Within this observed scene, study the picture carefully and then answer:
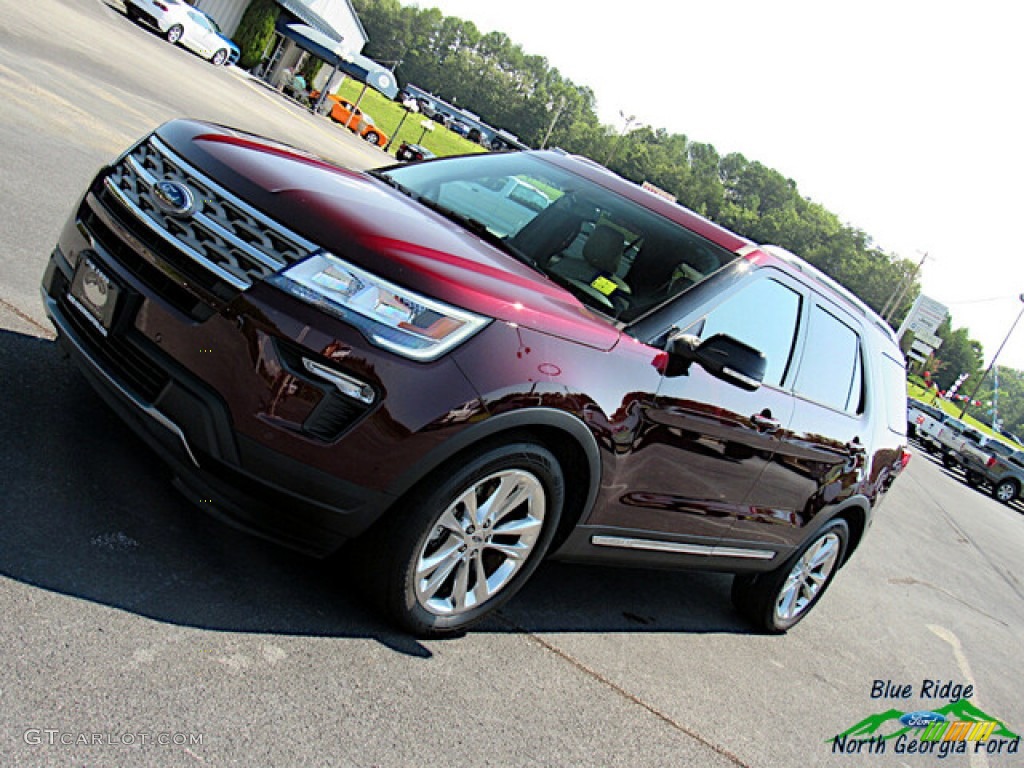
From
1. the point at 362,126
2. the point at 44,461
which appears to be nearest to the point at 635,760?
the point at 44,461

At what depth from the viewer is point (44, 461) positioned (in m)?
3.62

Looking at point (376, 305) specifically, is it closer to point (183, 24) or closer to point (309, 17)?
point (183, 24)

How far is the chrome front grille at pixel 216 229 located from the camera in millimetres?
3100

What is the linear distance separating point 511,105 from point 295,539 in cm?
18451

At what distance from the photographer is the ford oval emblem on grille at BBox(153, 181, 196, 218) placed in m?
3.27

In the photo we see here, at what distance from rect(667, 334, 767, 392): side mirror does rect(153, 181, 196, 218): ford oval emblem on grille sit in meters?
1.92

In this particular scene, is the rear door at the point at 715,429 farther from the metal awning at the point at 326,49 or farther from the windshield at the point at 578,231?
the metal awning at the point at 326,49

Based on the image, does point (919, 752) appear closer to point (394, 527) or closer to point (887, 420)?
point (887, 420)

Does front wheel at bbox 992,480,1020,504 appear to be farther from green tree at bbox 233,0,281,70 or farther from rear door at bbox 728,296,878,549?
green tree at bbox 233,0,281,70

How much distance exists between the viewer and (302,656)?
3188mm

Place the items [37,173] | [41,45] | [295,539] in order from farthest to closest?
[41,45] < [37,173] < [295,539]

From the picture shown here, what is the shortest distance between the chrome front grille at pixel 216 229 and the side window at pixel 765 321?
187 cm

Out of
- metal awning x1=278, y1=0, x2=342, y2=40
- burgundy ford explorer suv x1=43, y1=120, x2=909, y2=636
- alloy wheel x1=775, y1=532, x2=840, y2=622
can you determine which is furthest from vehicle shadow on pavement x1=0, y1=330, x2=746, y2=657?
metal awning x1=278, y1=0, x2=342, y2=40

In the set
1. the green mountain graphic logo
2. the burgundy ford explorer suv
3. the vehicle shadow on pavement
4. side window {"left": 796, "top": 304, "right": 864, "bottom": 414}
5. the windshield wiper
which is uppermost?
side window {"left": 796, "top": 304, "right": 864, "bottom": 414}
